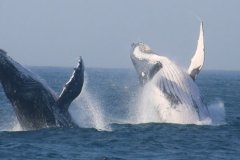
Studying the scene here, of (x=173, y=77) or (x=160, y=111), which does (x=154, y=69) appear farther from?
(x=160, y=111)

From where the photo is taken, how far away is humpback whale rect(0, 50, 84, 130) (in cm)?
1448

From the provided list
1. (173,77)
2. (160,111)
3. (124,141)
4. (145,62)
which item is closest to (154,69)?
(145,62)

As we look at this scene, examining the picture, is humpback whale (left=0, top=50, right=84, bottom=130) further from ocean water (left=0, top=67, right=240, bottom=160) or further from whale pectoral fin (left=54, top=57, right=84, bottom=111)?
ocean water (left=0, top=67, right=240, bottom=160)

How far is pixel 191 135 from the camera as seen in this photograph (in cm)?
1652

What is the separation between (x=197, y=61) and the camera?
62.3 feet

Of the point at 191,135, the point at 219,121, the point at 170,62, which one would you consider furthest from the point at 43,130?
the point at 219,121

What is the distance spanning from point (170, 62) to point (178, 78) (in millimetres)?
541

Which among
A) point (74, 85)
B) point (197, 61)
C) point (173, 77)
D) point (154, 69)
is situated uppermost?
point (74, 85)

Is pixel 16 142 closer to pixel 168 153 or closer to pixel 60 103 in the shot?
pixel 60 103

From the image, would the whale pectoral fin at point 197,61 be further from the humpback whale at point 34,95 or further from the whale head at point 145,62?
the humpback whale at point 34,95

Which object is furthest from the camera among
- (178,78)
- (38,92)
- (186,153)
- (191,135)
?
(178,78)

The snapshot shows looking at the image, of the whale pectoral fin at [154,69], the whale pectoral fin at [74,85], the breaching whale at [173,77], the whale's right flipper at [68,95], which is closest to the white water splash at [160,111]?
the breaching whale at [173,77]

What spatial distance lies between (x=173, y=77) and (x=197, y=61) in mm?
921

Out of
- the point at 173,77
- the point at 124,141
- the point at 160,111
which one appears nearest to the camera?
the point at 124,141
